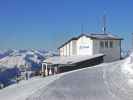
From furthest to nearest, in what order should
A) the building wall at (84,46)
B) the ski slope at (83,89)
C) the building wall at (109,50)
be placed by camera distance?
the building wall at (84,46) < the building wall at (109,50) < the ski slope at (83,89)

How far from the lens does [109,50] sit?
175 feet

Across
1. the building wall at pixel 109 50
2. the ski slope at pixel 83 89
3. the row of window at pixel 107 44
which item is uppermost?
the row of window at pixel 107 44

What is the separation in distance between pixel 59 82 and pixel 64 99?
645 centimetres

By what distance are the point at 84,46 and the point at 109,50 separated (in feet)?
12.0

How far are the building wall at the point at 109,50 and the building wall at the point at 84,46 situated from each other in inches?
25.1

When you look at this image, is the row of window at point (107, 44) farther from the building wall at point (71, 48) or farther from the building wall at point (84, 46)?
the building wall at point (71, 48)

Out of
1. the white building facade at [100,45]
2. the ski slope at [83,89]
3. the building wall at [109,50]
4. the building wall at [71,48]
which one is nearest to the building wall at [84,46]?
the white building facade at [100,45]

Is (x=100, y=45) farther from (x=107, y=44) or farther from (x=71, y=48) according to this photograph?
(x=71, y=48)

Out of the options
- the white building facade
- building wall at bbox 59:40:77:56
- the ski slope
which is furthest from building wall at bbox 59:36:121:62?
the ski slope

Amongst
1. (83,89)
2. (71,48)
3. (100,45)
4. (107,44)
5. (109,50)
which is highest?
(107,44)

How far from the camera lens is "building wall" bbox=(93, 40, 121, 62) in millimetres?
52812

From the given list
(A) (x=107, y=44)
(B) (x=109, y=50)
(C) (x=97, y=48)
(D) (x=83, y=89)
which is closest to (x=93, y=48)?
(C) (x=97, y=48)

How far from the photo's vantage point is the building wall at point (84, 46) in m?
53.2

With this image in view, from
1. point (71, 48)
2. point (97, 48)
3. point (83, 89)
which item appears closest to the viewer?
point (83, 89)
